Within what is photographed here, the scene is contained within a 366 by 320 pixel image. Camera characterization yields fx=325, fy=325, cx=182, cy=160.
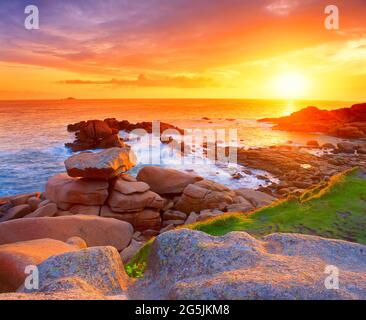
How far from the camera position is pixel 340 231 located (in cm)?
1161

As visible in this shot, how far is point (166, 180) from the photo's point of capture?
993 inches

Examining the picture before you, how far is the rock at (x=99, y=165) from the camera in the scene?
66.2 ft

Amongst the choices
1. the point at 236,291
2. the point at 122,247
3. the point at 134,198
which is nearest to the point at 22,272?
the point at 236,291

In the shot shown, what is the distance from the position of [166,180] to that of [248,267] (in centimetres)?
1973

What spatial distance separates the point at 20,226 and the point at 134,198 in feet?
23.7

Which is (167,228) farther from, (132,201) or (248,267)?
(248,267)

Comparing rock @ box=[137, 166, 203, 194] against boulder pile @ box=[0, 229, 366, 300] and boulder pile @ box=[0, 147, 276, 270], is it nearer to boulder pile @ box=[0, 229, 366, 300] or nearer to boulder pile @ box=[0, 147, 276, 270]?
boulder pile @ box=[0, 147, 276, 270]

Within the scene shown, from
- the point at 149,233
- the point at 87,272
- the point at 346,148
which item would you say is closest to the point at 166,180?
the point at 149,233

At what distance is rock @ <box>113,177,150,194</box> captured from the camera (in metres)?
21.4

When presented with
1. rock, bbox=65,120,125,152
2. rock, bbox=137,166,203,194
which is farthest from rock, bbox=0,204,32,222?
rock, bbox=65,120,125,152

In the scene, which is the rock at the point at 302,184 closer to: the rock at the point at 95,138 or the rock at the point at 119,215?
the rock at the point at 119,215

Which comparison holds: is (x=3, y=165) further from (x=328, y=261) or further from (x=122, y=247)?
(x=328, y=261)
